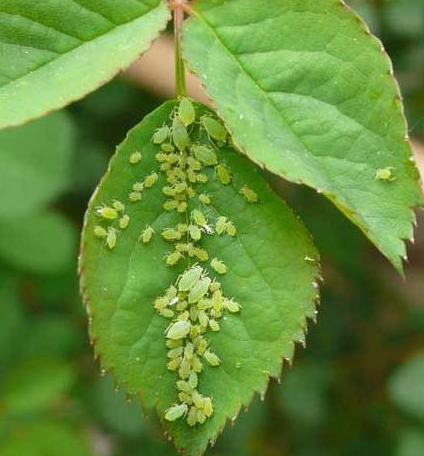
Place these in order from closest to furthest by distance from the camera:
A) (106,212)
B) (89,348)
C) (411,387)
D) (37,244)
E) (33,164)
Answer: (106,212), (411,387), (33,164), (37,244), (89,348)

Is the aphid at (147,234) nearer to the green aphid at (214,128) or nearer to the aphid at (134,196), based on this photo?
the aphid at (134,196)

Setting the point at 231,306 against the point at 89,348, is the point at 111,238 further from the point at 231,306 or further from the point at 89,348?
the point at 89,348

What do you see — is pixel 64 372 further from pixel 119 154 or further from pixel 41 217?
pixel 119 154

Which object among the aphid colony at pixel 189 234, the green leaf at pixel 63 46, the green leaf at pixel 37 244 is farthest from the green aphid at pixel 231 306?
the green leaf at pixel 37 244

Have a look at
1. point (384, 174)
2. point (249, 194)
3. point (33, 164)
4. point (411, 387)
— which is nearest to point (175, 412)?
point (249, 194)

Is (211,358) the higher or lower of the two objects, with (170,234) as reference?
lower
